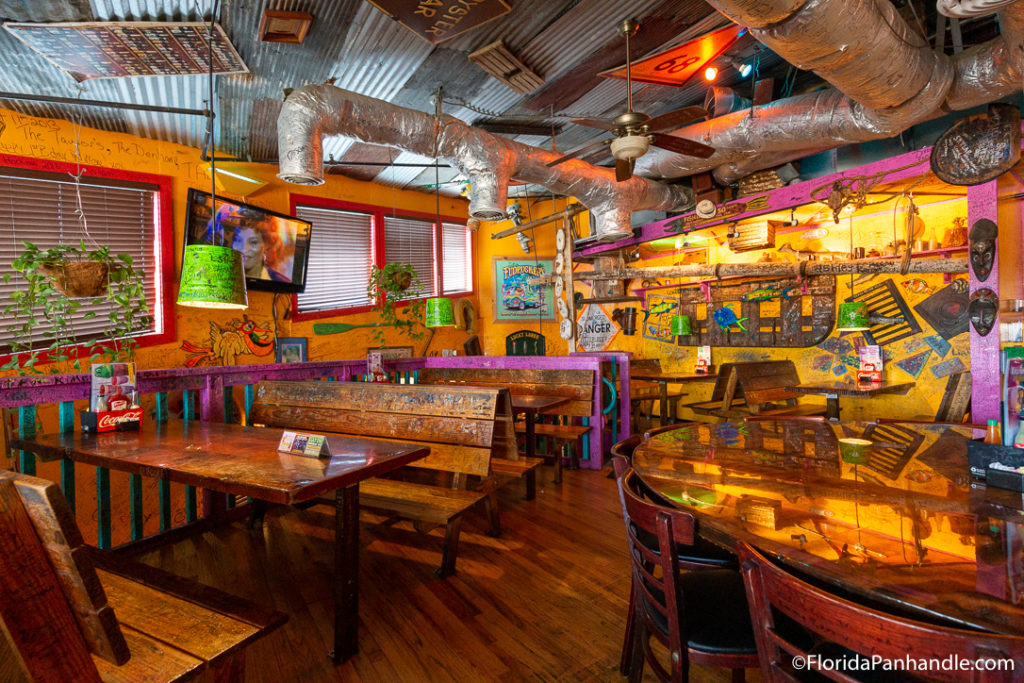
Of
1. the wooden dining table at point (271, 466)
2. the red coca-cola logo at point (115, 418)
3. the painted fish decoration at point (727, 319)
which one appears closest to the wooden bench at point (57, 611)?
the wooden dining table at point (271, 466)

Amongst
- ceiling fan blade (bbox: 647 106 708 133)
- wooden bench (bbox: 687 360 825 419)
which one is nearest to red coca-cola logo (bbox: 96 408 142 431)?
ceiling fan blade (bbox: 647 106 708 133)

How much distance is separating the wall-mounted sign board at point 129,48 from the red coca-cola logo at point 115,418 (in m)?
2.44

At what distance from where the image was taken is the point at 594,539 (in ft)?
9.93

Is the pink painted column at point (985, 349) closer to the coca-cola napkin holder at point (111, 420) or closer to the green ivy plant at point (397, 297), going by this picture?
the green ivy plant at point (397, 297)

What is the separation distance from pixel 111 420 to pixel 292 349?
137 inches

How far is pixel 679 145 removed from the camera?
357 centimetres

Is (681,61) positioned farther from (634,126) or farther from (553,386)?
(553,386)

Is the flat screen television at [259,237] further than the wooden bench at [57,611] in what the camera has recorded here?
Yes

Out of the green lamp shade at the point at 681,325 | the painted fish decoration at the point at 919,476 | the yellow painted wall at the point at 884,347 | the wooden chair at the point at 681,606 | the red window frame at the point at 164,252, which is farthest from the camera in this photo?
the green lamp shade at the point at 681,325

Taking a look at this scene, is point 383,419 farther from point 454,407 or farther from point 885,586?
point 885,586

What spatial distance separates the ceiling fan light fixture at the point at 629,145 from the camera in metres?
3.14

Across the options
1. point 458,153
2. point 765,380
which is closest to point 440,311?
point 458,153

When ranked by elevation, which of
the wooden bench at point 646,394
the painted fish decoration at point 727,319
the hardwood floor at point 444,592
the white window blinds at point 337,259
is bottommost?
the hardwood floor at point 444,592

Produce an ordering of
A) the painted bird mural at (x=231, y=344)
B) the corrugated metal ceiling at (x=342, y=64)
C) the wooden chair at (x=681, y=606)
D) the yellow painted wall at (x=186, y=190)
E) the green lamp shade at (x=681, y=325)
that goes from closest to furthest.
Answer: the wooden chair at (x=681, y=606), the corrugated metal ceiling at (x=342, y=64), the yellow painted wall at (x=186, y=190), the painted bird mural at (x=231, y=344), the green lamp shade at (x=681, y=325)
